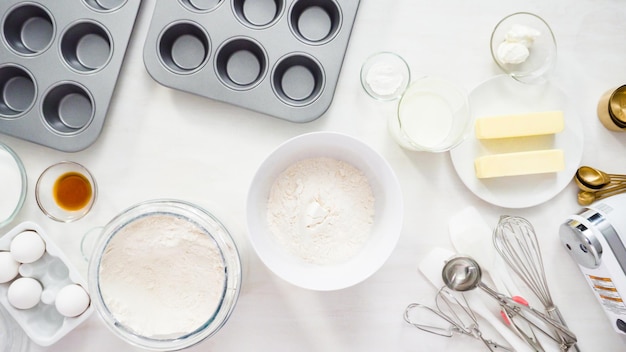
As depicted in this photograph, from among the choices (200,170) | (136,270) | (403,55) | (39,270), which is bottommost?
(39,270)

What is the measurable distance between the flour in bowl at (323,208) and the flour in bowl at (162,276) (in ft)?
0.46

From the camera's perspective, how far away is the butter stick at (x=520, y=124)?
36.4 inches

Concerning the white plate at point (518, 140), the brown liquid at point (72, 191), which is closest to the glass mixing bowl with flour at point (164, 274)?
the brown liquid at point (72, 191)

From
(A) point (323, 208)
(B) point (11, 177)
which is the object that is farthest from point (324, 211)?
(B) point (11, 177)

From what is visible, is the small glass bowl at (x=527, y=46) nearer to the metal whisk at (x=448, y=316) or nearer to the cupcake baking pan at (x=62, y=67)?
the metal whisk at (x=448, y=316)

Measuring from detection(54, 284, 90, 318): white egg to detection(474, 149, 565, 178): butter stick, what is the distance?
780 mm

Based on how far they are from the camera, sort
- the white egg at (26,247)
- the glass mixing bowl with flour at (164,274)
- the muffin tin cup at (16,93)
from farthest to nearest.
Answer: the muffin tin cup at (16,93) < the white egg at (26,247) < the glass mixing bowl with flour at (164,274)

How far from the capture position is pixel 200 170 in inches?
38.6

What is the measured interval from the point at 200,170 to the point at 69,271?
31 cm

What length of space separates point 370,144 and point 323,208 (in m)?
0.19

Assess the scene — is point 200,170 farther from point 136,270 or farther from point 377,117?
point 377,117

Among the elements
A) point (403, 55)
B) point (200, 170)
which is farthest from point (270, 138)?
point (403, 55)

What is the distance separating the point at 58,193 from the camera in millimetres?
965

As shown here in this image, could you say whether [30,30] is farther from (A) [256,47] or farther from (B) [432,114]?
(B) [432,114]
